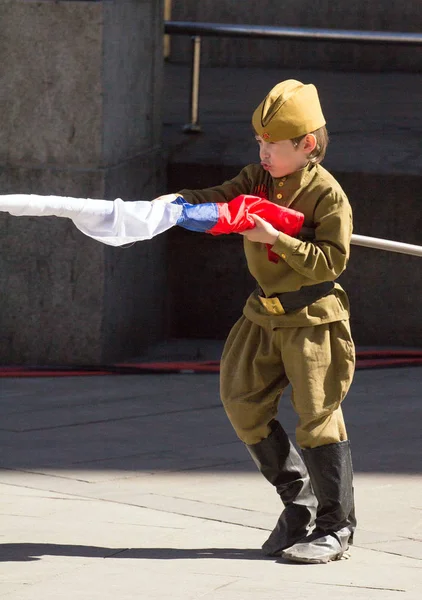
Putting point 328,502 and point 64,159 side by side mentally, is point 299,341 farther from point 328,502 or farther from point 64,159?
point 64,159

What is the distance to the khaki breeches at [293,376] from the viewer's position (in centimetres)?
463

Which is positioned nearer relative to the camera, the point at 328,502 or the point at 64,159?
the point at 328,502

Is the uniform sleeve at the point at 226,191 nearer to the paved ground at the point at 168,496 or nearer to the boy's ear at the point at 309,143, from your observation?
the boy's ear at the point at 309,143

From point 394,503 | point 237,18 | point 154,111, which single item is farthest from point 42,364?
point 237,18

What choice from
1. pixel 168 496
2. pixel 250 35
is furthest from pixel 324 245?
pixel 250 35

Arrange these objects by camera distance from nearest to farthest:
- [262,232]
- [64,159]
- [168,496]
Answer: [262,232] < [168,496] < [64,159]

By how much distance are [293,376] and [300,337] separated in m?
0.13

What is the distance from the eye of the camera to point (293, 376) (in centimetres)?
465

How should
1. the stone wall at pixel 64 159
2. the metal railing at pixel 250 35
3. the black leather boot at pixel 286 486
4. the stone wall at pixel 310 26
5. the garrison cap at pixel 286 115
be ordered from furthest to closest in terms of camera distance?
the stone wall at pixel 310 26, the metal railing at pixel 250 35, the stone wall at pixel 64 159, the black leather boot at pixel 286 486, the garrison cap at pixel 286 115

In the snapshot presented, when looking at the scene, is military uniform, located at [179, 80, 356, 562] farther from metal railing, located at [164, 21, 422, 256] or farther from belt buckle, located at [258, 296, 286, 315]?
metal railing, located at [164, 21, 422, 256]

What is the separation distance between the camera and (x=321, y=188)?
4598 mm

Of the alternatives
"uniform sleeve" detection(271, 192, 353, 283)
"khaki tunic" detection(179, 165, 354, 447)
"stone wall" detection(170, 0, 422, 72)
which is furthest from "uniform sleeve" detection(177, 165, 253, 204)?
"stone wall" detection(170, 0, 422, 72)

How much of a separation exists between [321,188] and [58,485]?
187 centimetres

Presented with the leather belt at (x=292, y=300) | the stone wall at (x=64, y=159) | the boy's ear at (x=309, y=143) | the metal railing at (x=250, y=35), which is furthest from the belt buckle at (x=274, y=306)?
the metal railing at (x=250, y=35)
